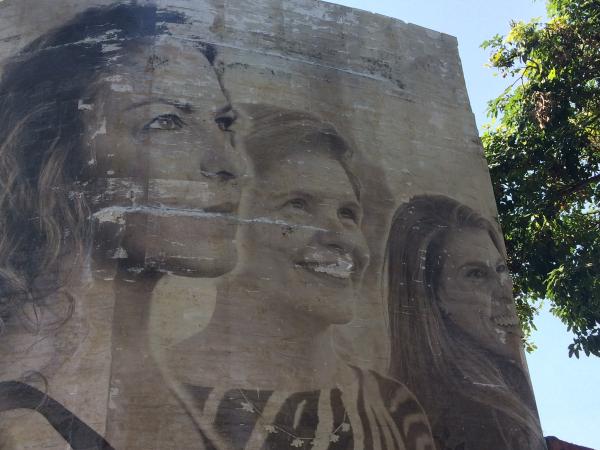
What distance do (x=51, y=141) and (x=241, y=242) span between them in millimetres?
3086

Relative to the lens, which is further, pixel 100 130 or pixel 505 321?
pixel 505 321

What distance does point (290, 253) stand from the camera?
37.2ft

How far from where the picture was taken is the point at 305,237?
11.5 meters

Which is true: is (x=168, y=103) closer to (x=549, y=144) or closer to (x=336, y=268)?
(x=336, y=268)

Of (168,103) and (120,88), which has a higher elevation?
(120,88)

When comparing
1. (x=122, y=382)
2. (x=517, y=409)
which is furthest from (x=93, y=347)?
(x=517, y=409)

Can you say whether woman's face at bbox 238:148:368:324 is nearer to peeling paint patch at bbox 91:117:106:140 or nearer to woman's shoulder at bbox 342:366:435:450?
woman's shoulder at bbox 342:366:435:450

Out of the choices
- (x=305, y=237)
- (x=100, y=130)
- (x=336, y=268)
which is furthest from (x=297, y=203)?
(x=100, y=130)

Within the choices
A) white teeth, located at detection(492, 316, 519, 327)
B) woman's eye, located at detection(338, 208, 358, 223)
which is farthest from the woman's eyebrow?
white teeth, located at detection(492, 316, 519, 327)

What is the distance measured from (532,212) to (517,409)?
564 cm

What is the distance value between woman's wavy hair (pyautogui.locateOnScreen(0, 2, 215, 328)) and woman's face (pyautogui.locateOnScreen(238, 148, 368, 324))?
2.17 m

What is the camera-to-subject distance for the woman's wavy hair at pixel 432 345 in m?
11.3

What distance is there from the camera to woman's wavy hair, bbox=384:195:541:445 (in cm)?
1131

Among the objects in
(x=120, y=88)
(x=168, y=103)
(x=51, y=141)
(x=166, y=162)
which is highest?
(x=120, y=88)
